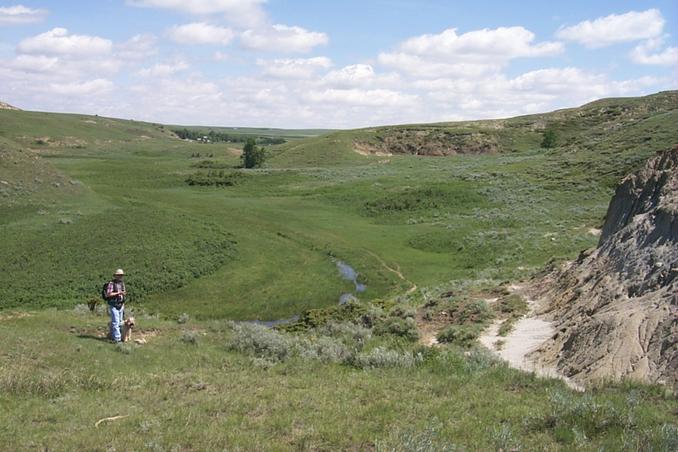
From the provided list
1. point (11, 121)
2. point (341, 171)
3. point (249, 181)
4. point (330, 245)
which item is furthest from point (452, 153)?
point (11, 121)

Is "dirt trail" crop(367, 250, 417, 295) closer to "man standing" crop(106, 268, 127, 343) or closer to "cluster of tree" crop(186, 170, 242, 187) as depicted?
"man standing" crop(106, 268, 127, 343)

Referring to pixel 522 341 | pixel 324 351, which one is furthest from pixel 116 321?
pixel 522 341

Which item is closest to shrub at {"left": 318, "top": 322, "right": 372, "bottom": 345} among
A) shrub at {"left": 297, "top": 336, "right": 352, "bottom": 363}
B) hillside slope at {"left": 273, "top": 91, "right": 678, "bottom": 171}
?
shrub at {"left": 297, "top": 336, "right": 352, "bottom": 363}

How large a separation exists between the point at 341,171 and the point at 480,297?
6395 centimetres

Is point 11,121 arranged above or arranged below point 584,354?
above

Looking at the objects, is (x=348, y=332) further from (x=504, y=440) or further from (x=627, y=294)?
(x=504, y=440)

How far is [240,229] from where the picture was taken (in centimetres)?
4700

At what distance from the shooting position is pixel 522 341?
1906 cm

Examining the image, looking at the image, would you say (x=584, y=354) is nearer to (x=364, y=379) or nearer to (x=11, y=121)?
(x=364, y=379)

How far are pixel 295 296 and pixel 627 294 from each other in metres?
19.8

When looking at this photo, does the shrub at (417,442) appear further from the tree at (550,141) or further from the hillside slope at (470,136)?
the tree at (550,141)

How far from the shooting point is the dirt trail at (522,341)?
16.4 metres

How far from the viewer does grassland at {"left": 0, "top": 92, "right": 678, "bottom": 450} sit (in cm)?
969

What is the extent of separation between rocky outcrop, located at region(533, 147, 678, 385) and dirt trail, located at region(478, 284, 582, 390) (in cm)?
43
